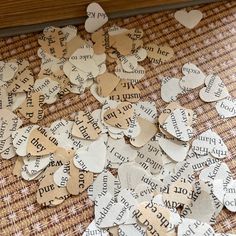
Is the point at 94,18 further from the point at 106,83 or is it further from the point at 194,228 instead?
the point at 194,228

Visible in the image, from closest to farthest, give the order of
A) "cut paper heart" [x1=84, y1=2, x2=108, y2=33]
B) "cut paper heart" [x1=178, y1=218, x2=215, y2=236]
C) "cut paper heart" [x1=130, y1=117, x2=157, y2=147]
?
"cut paper heart" [x1=178, y1=218, x2=215, y2=236]
"cut paper heart" [x1=130, y1=117, x2=157, y2=147]
"cut paper heart" [x1=84, y1=2, x2=108, y2=33]

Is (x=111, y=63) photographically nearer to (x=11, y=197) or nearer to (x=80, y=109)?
(x=80, y=109)

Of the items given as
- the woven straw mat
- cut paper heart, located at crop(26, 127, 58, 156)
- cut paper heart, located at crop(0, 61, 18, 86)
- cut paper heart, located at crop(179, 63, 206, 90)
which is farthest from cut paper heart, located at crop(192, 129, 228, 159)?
cut paper heart, located at crop(0, 61, 18, 86)

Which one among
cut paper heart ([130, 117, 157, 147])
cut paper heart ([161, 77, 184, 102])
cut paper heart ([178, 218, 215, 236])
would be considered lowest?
cut paper heart ([178, 218, 215, 236])

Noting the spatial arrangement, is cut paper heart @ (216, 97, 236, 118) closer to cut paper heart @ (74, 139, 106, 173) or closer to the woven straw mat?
the woven straw mat

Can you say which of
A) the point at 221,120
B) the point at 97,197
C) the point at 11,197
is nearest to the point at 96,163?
the point at 97,197

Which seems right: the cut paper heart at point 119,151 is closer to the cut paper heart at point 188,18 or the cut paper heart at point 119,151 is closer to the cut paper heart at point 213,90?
the cut paper heart at point 213,90
